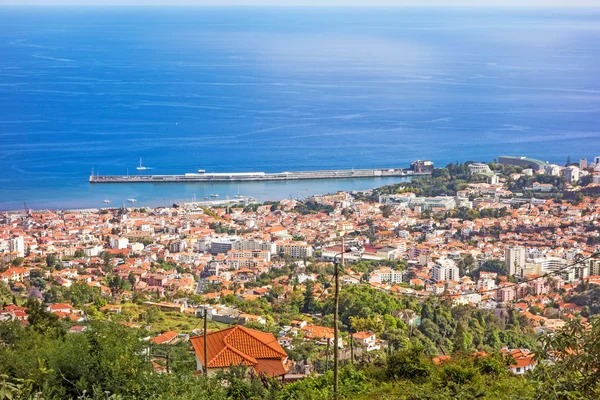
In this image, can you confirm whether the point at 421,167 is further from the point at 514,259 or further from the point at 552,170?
the point at 514,259

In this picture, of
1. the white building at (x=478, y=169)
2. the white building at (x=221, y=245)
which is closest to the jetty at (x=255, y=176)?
the white building at (x=478, y=169)

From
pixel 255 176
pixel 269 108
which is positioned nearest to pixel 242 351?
pixel 255 176

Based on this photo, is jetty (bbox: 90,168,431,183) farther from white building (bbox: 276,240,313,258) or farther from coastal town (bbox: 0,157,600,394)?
white building (bbox: 276,240,313,258)

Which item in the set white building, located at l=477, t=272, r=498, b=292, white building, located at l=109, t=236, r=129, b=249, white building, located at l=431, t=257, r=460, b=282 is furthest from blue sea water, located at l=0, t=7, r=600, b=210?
white building, located at l=477, t=272, r=498, b=292

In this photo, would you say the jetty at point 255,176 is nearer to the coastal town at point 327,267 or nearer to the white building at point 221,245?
the coastal town at point 327,267

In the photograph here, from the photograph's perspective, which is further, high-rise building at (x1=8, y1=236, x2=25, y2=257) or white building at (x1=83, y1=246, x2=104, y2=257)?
white building at (x1=83, y1=246, x2=104, y2=257)

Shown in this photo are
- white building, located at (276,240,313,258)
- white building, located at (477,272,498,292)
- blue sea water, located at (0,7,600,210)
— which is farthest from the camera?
blue sea water, located at (0,7,600,210)

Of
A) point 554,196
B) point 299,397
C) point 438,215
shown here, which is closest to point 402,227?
point 438,215
